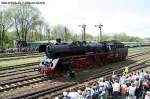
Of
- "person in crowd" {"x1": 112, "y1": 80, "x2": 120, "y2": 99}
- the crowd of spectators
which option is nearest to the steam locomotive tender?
the crowd of spectators

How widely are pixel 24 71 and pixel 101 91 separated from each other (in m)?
15.6

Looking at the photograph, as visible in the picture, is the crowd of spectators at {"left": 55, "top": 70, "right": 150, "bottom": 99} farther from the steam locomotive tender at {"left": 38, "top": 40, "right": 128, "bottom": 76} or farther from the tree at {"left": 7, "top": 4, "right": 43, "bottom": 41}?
the tree at {"left": 7, "top": 4, "right": 43, "bottom": 41}

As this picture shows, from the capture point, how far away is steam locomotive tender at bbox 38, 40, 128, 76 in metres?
25.6

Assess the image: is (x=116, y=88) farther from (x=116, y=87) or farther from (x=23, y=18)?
(x=23, y=18)

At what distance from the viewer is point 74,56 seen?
91.5 ft

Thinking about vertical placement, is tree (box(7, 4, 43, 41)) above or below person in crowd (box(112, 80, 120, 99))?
above

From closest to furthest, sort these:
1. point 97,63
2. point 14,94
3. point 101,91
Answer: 1. point 101,91
2. point 14,94
3. point 97,63

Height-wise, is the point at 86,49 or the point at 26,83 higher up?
the point at 86,49

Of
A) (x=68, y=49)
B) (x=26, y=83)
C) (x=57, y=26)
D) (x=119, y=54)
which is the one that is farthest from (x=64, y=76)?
(x=57, y=26)

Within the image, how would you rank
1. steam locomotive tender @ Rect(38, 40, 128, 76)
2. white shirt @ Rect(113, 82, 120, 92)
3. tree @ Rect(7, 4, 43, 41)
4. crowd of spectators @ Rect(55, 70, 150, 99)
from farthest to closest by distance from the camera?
tree @ Rect(7, 4, 43, 41), steam locomotive tender @ Rect(38, 40, 128, 76), white shirt @ Rect(113, 82, 120, 92), crowd of spectators @ Rect(55, 70, 150, 99)

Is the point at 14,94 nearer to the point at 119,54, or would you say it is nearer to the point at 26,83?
the point at 26,83

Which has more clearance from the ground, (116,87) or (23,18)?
(23,18)

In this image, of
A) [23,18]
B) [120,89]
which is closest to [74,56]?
[120,89]

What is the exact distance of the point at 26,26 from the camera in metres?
95.9
